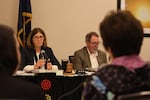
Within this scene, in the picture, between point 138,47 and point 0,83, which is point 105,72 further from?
point 0,83

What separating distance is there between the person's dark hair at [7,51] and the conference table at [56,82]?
2.16m

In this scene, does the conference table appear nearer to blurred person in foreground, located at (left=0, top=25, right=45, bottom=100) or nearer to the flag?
the flag

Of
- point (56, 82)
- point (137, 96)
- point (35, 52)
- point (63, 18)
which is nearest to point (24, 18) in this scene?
point (63, 18)

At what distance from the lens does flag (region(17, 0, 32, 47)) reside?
5.57m

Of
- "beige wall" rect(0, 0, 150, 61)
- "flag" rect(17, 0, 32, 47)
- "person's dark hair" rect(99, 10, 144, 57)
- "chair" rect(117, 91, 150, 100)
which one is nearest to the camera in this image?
"chair" rect(117, 91, 150, 100)

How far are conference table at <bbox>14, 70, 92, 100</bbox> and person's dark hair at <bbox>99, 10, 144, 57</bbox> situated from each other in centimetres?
222

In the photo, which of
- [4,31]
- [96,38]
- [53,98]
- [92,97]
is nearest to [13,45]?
[4,31]

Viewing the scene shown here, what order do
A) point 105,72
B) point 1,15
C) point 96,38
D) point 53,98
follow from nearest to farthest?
point 105,72
point 53,98
point 96,38
point 1,15

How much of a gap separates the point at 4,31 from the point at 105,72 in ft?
1.81

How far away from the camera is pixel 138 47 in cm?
157

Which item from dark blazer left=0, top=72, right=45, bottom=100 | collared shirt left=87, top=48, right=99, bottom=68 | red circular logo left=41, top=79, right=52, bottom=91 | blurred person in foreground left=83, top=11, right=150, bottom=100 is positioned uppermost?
blurred person in foreground left=83, top=11, right=150, bottom=100

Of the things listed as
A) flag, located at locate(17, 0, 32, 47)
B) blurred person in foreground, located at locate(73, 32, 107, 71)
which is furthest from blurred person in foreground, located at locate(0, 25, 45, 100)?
flag, located at locate(17, 0, 32, 47)

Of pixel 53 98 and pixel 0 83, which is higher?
pixel 0 83

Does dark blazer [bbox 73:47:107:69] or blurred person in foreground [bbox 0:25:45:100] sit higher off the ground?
blurred person in foreground [bbox 0:25:45:100]
